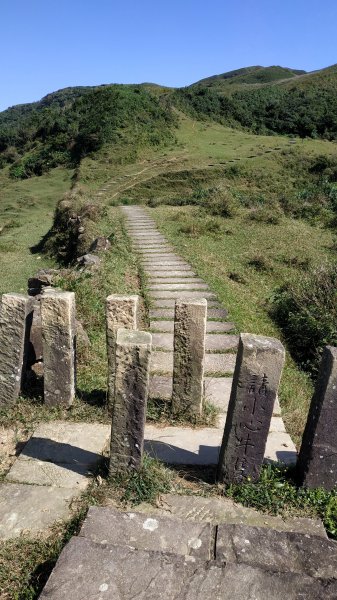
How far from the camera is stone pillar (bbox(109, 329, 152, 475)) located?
3.06 meters

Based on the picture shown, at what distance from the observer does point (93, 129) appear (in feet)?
105

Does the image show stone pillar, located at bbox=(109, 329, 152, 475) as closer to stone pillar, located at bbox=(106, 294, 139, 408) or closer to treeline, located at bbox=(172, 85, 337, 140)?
stone pillar, located at bbox=(106, 294, 139, 408)

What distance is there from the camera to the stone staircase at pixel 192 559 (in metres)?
2.33

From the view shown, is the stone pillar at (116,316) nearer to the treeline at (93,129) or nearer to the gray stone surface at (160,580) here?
the gray stone surface at (160,580)

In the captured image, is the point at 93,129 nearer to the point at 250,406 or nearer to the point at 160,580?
the point at 250,406

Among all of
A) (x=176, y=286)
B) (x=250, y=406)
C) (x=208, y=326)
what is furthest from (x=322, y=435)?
(x=176, y=286)

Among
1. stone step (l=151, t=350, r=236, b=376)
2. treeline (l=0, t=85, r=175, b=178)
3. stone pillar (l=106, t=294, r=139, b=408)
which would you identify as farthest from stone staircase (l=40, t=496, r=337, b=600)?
treeline (l=0, t=85, r=175, b=178)

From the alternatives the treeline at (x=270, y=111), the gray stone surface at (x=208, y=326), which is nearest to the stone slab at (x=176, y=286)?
the gray stone surface at (x=208, y=326)

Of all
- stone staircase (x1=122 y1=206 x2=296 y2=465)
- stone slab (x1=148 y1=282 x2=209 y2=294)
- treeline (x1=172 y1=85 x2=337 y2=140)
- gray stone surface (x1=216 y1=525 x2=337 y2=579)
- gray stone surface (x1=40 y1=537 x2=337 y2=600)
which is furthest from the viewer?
treeline (x1=172 y1=85 x2=337 y2=140)

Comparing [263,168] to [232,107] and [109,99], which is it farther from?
[232,107]

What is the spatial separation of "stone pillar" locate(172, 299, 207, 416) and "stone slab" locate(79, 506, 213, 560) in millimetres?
1363

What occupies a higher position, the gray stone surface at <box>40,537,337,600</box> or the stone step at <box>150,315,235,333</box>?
the gray stone surface at <box>40,537,337,600</box>

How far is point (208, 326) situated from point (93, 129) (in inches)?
1124

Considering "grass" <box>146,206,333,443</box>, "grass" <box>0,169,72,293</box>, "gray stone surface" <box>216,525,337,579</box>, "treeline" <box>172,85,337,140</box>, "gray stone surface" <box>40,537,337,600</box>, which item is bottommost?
"grass" <box>0,169,72,293</box>
